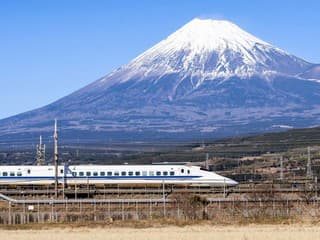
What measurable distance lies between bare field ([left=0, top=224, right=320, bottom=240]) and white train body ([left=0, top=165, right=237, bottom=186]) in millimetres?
19045

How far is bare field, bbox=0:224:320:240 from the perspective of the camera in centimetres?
3241

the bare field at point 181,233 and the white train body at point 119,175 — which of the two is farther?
the white train body at point 119,175

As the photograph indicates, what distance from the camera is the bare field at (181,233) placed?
106 feet

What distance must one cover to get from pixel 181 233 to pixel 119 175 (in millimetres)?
22719

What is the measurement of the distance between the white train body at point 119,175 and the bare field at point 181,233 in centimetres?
1905

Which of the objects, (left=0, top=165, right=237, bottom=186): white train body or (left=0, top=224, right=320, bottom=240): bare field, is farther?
(left=0, top=165, right=237, bottom=186): white train body

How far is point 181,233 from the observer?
34094mm

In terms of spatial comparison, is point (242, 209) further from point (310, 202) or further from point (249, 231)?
point (249, 231)

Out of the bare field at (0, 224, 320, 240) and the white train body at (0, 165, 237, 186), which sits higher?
the white train body at (0, 165, 237, 186)

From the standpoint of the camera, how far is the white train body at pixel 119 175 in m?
56.3

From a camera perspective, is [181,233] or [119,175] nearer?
[181,233]

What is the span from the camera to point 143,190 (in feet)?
171

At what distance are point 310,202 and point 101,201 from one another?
1040 centimetres

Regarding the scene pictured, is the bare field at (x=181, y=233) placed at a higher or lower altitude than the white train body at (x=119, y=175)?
→ lower
